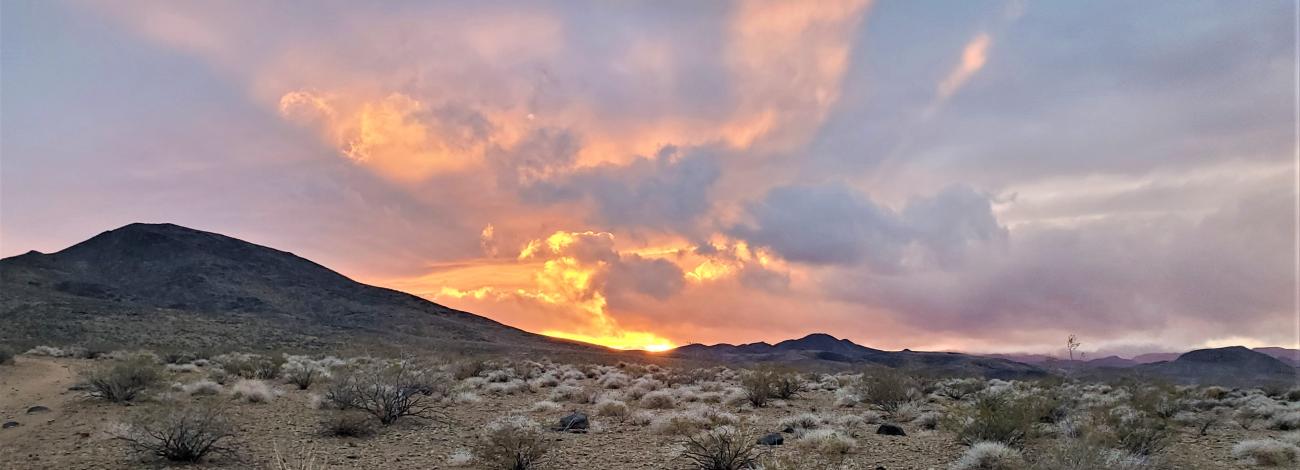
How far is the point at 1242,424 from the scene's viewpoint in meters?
17.8

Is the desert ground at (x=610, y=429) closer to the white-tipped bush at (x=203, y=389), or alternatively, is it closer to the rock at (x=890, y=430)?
the white-tipped bush at (x=203, y=389)

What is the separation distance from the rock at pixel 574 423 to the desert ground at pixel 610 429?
9.4 inches

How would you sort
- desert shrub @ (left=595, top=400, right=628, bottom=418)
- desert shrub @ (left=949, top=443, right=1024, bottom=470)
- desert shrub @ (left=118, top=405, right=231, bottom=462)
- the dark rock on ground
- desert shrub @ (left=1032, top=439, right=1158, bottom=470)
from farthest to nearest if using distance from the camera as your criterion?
desert shrub @ (left=595, top=400, right=628, bottom=418) < the dark rock on ground < desert shrub @ (left=118, top=405, right=231, bottom=462) < desert shrub @ (left=949, top=443, right=1024, bottom=470) < desert shrub @ (left=1032, top=439, right=1158, bottom=470)

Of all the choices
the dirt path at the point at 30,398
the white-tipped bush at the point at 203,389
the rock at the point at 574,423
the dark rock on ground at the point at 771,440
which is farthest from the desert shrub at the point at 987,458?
the white-tipped bush at the point at 203,389

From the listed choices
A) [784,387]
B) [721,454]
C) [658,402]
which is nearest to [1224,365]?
[784,387]

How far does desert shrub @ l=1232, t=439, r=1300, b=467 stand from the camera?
12078 mm

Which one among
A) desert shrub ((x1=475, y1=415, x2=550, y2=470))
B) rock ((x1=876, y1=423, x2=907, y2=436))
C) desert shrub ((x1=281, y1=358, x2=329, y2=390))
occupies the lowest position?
desert shrub ((x1=475, y1=415, x2=550, y2=470))

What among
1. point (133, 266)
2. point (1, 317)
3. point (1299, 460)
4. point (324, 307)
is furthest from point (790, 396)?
point (133, 266)

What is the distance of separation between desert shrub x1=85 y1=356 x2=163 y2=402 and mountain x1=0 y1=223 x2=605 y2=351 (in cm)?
Answer: 3734

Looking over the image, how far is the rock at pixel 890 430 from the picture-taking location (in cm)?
1447

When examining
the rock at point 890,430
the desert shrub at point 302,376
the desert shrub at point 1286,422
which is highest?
the desert shrub at point 302,376

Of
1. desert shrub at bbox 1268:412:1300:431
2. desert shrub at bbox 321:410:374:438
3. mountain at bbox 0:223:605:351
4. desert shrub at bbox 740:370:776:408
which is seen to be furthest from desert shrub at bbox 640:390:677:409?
mountain at bbox 0:223:605:351

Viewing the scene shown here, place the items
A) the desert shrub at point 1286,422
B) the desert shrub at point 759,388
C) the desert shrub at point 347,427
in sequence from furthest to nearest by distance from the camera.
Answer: the desert shrub at point 759,388 < the desert shrub at point 1286,422 < the desert shrub at point 347,427

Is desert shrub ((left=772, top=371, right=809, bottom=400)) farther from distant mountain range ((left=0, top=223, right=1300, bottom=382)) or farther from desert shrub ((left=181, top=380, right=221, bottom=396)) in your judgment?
distant mountain range ((left=0, top=223, right=1300, bottom=382))
